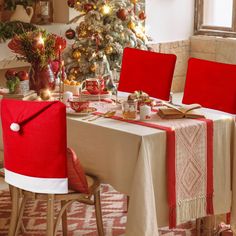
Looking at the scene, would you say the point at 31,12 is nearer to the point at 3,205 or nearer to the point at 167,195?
the point at 3,205

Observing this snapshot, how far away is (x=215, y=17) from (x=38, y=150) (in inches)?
187

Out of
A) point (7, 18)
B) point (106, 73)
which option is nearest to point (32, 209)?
point (106, 73)

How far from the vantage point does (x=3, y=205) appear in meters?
4.31

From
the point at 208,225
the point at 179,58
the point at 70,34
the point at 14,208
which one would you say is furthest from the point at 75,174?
the point at 179,58

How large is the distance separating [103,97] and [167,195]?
90cm

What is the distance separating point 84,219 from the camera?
4.06m

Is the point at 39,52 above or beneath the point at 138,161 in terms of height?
above

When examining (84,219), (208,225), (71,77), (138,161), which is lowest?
(84,219)

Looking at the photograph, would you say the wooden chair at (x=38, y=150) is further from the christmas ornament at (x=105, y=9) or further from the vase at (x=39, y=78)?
the christmas ornament at (x=105, y=9)

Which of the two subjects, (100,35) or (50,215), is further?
(100,35)

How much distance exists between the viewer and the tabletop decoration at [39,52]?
148 inches

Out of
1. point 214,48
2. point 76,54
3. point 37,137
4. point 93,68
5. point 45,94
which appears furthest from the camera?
point 214,48

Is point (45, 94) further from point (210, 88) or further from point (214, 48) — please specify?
point (214, 48)

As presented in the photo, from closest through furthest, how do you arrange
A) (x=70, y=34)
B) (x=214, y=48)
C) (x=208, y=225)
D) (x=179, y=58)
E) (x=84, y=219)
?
(x=208, y=225) → (x=84, y=219) → (x=70, y=34) → (x=214, y=48) → (x=179, y=58)
